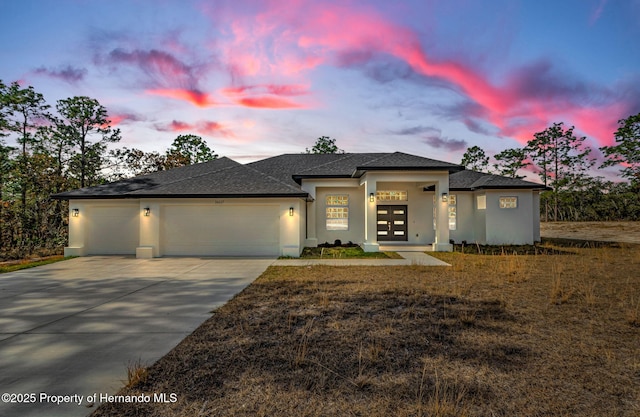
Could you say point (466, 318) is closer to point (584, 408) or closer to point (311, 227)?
point (584, 408)

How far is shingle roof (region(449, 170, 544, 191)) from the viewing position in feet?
52.2

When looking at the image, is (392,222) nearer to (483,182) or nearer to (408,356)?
(483,182)

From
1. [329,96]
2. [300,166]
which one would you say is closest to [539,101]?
[329,96]

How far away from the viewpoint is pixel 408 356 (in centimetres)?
358

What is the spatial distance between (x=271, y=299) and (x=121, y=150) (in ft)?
85.6

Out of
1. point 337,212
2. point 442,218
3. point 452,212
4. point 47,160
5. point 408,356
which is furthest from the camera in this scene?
point 47,160

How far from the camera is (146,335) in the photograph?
427 centimetres

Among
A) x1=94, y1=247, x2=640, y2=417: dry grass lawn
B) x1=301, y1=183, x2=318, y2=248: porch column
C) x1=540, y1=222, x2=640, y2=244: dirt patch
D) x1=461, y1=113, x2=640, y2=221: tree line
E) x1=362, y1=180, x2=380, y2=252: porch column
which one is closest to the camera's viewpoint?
x1=94, y1=247, x2=640, y2=417: dry grass lawn

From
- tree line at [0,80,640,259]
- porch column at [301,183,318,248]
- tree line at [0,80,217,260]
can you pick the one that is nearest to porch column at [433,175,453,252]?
porch column at [301,183,318,248]

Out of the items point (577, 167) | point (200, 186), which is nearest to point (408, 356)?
point (200, 186)

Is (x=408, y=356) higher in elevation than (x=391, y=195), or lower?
lower

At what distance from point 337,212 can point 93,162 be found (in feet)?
69.8

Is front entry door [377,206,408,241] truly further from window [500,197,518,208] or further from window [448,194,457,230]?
window [500,197,518,208]

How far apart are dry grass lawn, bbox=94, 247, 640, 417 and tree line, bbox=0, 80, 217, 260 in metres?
15.6
